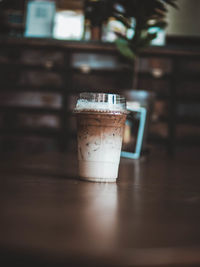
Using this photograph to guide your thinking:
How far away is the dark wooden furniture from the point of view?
3578 mm

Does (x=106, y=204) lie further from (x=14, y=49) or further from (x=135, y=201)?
(x=14, y=49)

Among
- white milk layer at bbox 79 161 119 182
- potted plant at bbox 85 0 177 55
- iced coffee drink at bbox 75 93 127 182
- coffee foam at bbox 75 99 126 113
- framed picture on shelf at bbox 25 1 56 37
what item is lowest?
white milk layer at bbox 79 161 119 182

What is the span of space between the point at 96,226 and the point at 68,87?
3355 mm

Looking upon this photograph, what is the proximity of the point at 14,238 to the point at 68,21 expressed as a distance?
3790 mm

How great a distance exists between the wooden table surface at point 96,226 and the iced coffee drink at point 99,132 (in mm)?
76

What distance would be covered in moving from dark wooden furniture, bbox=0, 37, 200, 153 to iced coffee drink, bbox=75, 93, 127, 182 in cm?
292

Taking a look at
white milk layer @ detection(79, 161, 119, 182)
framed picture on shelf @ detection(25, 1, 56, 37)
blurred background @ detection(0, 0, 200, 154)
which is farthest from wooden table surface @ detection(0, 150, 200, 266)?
framed picture on shelf @ detection(25, 1, 56, 37)

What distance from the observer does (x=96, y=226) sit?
0.31 metres

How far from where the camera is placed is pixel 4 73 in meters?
3.65

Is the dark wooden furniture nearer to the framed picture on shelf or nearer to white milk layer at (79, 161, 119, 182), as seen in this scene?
the framed picture on shelf

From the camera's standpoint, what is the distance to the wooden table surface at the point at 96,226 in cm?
23

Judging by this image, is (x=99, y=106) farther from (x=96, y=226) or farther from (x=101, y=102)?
(x=96, y=226)

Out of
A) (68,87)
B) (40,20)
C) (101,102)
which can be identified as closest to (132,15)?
(101,102)

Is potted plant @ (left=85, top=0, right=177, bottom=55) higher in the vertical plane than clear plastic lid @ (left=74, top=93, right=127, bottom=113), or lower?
higher
